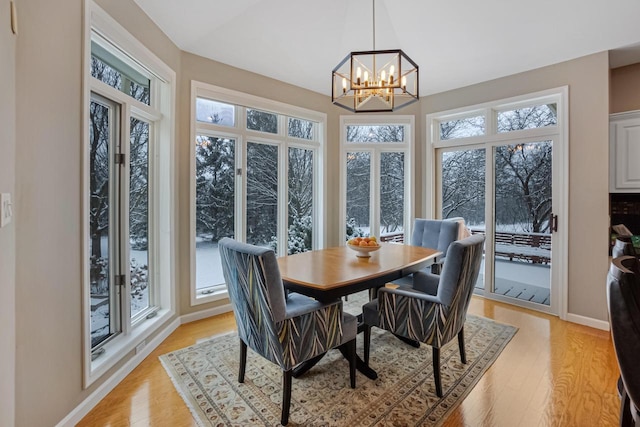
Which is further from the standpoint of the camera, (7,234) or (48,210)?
(48,210)

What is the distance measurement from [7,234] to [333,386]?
197cm

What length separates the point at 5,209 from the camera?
127 centimetres

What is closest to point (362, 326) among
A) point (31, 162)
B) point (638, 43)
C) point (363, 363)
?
point (363, 363)

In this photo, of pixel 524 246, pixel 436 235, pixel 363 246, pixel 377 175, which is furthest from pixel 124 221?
pixel 524 246

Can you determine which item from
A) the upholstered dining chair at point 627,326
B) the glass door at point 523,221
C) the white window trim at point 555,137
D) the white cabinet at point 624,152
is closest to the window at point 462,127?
the white window trim at point 555,137

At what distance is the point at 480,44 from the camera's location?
333 centimetres

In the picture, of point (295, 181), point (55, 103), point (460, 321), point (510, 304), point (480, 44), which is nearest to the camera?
point (55, 103)

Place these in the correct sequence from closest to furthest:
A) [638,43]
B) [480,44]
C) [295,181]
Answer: [638,43] → [480,44] → [295,181]

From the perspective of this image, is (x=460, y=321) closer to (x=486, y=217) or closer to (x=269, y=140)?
A: (x=486, y=217)

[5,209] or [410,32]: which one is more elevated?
[410,32]

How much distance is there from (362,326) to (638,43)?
148 inches

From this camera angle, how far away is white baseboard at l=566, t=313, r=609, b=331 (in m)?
3.02

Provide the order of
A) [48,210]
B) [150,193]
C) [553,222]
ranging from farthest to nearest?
[553,222] → [150,193] → [48,210]

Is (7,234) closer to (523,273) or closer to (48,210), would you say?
(48,210)
